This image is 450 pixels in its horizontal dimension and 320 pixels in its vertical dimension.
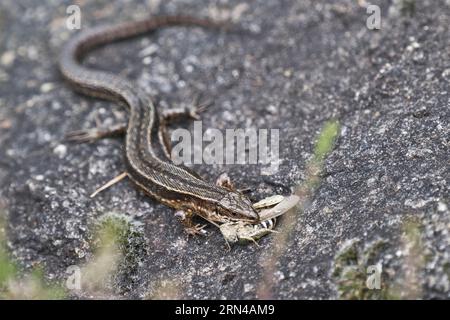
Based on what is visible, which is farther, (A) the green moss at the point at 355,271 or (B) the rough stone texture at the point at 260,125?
(B) the rough stone texture at the point at 260,125

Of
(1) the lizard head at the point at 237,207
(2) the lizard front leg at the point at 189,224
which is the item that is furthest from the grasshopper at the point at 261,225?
(2) the lizard front leg at the point at 189,224

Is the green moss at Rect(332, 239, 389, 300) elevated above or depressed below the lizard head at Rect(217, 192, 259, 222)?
below

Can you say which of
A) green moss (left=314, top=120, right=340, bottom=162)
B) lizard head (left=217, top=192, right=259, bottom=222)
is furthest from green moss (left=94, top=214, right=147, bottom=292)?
green moss (left=314, top=120, right=340, bottom=162)

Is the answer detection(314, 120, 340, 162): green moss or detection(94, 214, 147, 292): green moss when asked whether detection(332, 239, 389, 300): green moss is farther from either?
detection(94, 214, 147, 292): green moss

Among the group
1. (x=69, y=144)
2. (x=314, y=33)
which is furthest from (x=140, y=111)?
(x=314, y=33)

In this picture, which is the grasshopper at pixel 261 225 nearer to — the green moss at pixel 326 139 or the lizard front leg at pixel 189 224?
the lizard front leg at pixel 189 224

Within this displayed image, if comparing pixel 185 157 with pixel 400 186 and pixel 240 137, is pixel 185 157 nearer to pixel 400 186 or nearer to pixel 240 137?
pixel 240 137
